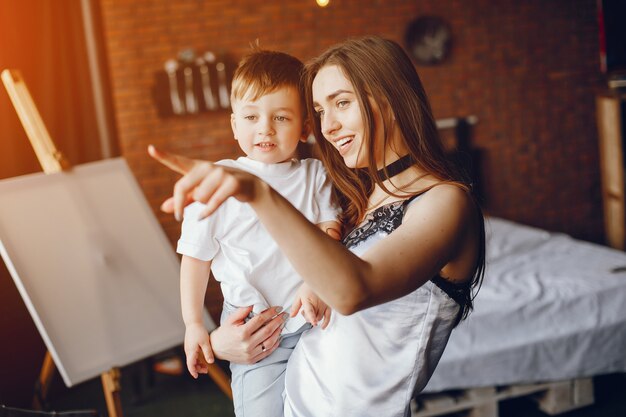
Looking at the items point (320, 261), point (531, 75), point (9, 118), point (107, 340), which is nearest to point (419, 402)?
point (107, 340)

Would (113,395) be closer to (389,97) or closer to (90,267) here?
(90,267)

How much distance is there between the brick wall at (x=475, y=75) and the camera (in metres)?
4.46

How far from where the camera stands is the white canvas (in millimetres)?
2248

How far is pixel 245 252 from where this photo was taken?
1103 millimetres

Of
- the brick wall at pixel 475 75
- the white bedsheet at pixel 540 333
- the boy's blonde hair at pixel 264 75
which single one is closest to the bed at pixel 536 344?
the white bedsheet at pixel 540 333

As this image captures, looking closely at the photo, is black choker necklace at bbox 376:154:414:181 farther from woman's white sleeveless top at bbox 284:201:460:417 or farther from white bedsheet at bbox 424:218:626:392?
white bedsheet at bbox 424:218:626:392

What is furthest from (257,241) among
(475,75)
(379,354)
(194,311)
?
(475,75)

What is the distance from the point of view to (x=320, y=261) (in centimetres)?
79

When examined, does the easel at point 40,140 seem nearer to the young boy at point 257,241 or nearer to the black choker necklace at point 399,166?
the young boy at point 257,241

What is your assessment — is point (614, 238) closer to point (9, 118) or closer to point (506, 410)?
point (506, 410)

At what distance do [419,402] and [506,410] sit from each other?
0.57m

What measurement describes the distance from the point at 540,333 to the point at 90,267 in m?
1.85

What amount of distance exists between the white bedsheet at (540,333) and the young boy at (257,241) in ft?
5.11

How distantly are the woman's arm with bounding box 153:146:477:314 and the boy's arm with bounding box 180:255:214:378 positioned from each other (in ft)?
1.20
